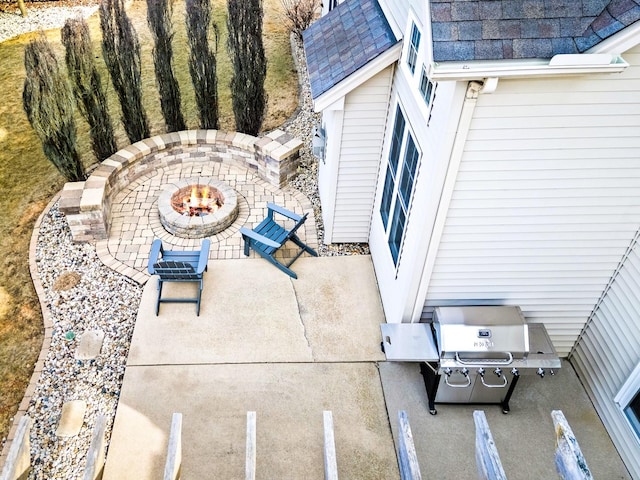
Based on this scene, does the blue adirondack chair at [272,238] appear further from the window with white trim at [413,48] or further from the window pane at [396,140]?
the window with white trim at [413,48]

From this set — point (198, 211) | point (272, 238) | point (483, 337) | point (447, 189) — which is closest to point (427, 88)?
point (447, 189)

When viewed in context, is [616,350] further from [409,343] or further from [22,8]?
[22,8]

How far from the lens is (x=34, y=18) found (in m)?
14.7

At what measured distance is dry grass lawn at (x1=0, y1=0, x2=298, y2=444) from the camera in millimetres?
6469

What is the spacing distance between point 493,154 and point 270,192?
5.00 meters

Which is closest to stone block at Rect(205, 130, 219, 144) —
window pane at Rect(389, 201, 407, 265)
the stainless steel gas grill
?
window pane at Rect(389, 201, 407, 265)

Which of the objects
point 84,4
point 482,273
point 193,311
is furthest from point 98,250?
point 84,4

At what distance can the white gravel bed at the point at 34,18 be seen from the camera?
14.1m

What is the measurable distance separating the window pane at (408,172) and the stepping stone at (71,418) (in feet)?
14.6

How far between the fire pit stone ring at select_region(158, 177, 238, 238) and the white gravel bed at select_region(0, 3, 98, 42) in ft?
28.6

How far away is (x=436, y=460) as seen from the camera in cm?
538

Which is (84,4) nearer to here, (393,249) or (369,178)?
(369,178)

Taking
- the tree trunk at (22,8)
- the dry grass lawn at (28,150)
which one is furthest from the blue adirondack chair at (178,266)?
the tree trunk at (22,8)

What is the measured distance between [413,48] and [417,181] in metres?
1.42
